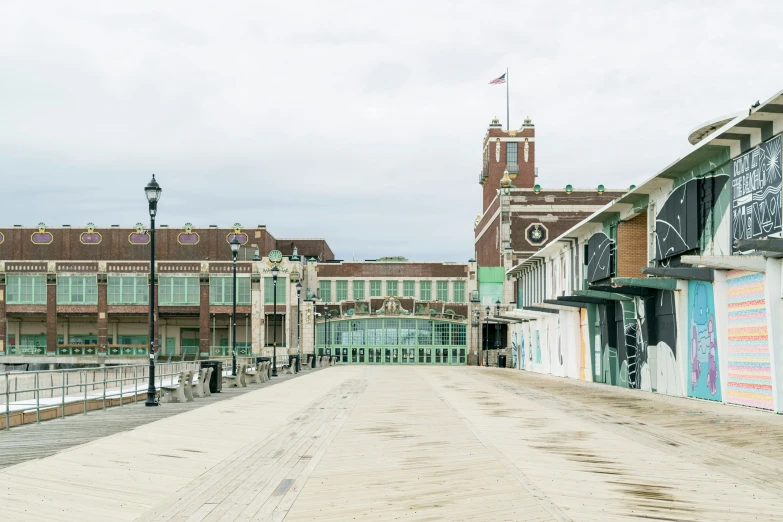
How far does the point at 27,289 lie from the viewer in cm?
9575

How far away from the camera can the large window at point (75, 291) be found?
95.9 meters

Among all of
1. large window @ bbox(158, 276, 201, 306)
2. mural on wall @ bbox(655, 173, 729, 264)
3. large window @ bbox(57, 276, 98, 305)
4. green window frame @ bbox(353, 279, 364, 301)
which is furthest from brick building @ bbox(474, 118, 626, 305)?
mural on wall @ bbox(655, 173, 729, 264)

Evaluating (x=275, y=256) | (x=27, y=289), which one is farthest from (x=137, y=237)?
(x=275, y=256)

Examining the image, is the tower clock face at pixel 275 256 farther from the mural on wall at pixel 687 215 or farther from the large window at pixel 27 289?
the mural on wall at pixel 687 215

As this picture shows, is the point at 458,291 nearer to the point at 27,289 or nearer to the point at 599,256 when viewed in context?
the point at 27,289

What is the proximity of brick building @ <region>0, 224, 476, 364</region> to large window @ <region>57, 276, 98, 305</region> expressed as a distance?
0.33 feet

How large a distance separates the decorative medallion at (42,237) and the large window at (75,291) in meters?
8.27

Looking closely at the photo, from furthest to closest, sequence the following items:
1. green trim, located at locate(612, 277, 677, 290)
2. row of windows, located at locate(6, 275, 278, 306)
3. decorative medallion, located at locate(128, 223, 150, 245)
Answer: decorative medallion, located at locate(128, 223, 150, 245) < row of windows, located at locate(6, 275, 278, 306) < green trim, located at locate(612, 277, 677, 290)

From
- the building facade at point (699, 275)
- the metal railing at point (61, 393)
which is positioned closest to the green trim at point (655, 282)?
the building facade at point (699, 275)

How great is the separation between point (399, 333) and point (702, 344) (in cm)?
7176

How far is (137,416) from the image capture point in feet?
71.9

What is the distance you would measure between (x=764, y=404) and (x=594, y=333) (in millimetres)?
22363

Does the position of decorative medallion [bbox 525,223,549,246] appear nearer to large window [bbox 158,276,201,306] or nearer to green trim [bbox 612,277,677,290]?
large window [bbox 158,276,201,306]

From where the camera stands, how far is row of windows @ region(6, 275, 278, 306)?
95750 mm
